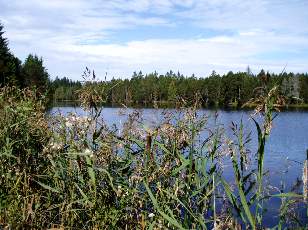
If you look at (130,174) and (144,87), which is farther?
(144,87)

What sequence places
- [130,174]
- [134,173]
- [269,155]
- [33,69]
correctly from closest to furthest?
[134,173], [130,174], [269,155], [33,69]

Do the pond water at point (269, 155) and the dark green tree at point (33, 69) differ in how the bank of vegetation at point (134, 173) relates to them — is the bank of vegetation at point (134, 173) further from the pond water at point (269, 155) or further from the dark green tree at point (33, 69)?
the dark green tree at point (33, 69)

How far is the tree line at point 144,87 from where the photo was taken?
4.13m

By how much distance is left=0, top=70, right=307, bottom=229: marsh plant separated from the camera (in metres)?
3.92

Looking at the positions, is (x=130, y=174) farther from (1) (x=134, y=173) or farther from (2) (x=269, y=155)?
(2) (x=269, y=155)

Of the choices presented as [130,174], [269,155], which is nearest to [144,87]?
[269,155]

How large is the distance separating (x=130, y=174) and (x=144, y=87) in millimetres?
63511

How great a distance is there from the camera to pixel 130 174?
4.87 m

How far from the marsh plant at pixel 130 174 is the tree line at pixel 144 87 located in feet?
0.62

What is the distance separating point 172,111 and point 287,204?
2.21m

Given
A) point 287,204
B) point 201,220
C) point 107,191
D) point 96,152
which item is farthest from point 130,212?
point 287,204

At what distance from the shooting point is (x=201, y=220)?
149 inches

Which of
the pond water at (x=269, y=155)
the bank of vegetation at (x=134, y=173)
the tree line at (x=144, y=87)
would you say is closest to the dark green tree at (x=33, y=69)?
the tree line at (x=144, y=87)

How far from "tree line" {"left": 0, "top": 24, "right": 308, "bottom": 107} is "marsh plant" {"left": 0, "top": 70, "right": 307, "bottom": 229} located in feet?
0.62
